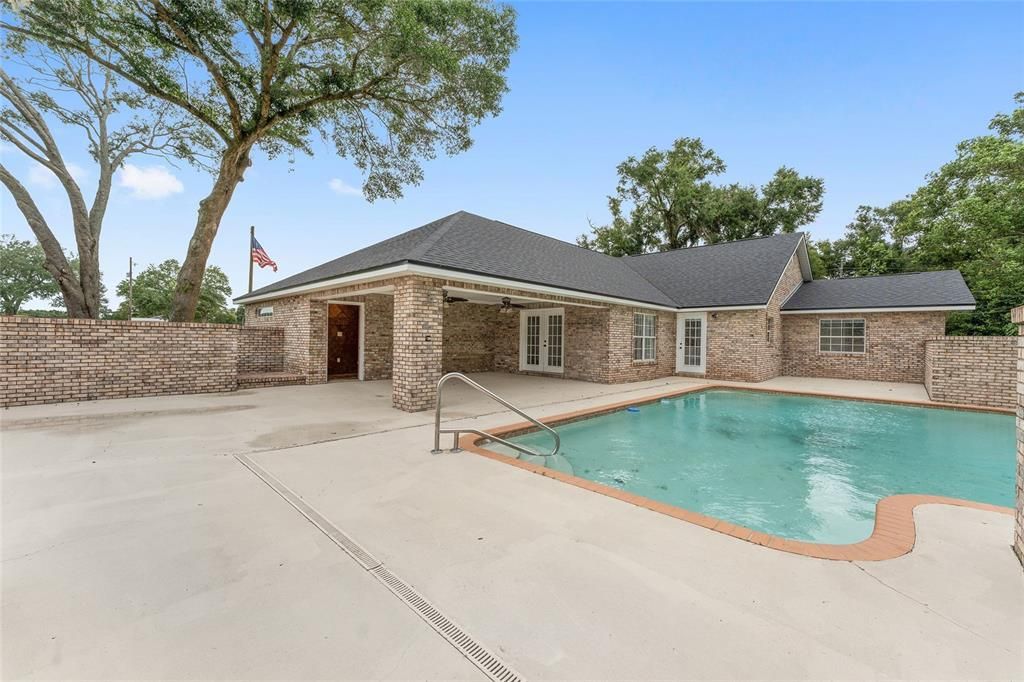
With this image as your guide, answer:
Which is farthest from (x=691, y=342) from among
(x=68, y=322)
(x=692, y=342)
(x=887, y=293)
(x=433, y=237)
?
(x=68, y=322)

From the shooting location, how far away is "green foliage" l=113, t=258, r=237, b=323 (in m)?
32.9

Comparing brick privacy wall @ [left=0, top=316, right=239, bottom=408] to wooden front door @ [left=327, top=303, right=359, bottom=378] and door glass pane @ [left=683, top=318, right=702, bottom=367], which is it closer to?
wooden front door @ [left=327, top=303, right=359, bottom=378]

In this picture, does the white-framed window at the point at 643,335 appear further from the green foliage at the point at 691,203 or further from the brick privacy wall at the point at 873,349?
the green foliage at the point at 691,203

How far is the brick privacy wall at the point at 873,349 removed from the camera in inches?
480

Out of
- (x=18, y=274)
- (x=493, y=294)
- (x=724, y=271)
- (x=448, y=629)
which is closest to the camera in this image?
(x=448, y=629)

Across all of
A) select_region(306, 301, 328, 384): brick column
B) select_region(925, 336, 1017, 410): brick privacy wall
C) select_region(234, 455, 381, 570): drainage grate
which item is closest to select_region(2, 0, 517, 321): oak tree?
select_region(306, 301, 328, 384): brick column

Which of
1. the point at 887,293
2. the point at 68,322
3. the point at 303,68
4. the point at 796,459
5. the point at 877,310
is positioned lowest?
the point at 796,459

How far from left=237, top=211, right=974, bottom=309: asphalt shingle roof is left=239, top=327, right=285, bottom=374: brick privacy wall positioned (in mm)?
1354

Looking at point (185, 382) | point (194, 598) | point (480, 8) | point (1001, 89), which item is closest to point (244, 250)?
point (185, 382)

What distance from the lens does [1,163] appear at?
32.0ft

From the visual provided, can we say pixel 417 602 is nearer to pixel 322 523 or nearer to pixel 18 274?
pixel 322 523

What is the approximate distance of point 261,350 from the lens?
11.3 m

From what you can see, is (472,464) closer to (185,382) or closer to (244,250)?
(185,382)

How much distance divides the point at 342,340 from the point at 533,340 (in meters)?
6.14
